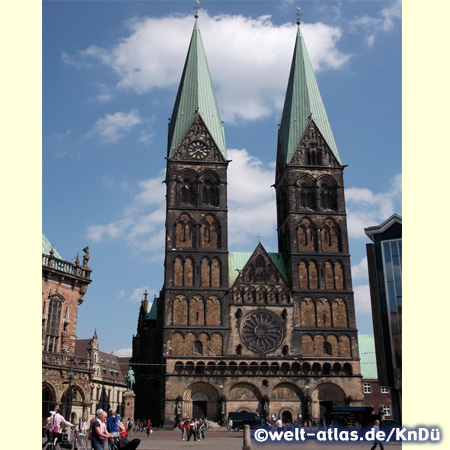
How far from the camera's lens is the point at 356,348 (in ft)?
182

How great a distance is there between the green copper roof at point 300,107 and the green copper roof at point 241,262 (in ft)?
34.6

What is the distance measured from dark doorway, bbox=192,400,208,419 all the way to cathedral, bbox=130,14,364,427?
0.30 ft

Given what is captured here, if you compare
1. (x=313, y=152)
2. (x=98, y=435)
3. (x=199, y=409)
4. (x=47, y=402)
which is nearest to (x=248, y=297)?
(x=199, y=409)

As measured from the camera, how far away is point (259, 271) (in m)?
57.7

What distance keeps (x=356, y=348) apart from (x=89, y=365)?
28.8 metres

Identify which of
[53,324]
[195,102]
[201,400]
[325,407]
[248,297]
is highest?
[195,102]

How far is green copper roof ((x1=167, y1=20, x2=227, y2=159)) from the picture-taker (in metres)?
62.4

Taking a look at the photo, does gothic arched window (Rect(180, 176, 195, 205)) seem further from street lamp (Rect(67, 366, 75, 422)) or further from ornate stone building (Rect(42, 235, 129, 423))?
street lamp (Rect(67, 366, 75, 422))

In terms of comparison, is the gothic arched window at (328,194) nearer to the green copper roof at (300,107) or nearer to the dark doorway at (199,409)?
the green copper roof at (300,107)

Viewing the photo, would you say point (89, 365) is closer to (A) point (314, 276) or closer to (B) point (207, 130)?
(A) point (314, 276)

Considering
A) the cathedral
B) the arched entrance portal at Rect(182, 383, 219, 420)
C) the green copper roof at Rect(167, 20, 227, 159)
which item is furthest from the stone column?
the green copper roof at Rect(167, 20, 227, 159)

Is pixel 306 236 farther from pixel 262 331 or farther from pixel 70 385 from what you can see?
pixel 70 385

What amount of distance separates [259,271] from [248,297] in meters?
2.89
